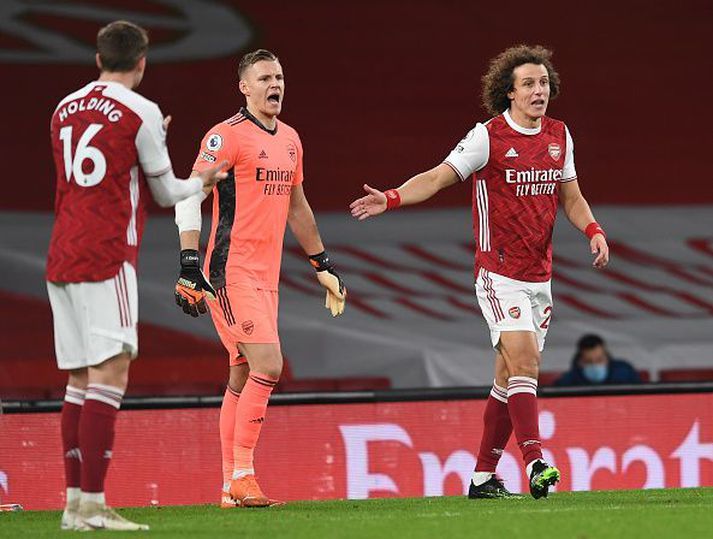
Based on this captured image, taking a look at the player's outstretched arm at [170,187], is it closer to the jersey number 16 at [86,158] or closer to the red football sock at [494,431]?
the jersey number 16 at [86,158]

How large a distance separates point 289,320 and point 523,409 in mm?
5873

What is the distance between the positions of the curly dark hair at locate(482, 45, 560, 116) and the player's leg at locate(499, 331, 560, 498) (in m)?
1.13

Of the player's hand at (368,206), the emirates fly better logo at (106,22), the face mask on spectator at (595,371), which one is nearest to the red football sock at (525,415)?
the player's hand at (368,206)

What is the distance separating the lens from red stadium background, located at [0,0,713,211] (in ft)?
45.3

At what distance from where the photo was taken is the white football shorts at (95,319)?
605cm

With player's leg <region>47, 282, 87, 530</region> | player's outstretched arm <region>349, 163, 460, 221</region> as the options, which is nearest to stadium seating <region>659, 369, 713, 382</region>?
player's outstretched arm <region>349, 163, 460, 221</region>

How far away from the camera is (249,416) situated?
7344mm

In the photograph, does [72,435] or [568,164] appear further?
[568,164]

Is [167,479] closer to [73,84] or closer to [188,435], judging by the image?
[188,435]

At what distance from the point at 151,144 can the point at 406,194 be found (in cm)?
181

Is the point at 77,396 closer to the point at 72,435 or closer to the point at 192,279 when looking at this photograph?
the point at 72,435

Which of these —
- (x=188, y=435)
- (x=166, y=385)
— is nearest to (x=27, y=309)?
(x=166, y=385)

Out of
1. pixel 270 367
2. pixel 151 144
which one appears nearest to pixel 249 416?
pixel 270 367

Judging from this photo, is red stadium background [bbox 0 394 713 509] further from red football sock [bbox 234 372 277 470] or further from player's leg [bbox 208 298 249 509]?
red football sock [bbox 234 372 277 470]
